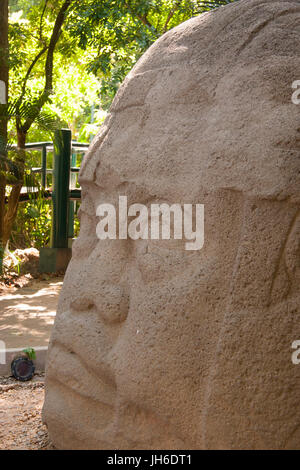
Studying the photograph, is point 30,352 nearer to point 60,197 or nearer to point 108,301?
point 108,301

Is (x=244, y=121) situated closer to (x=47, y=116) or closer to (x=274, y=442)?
(x=274, y=442)

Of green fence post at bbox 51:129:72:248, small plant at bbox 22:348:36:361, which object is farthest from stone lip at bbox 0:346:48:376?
green fence post at bbox 51:129:72:248

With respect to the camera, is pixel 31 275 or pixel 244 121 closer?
pixel 244 121

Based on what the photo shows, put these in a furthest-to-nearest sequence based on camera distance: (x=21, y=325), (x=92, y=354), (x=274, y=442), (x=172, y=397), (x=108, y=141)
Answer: (x=21, y=325)
(x=108, y=141)
(x=92, y=354)
(x=172, y=397)
(x=274, y=442)

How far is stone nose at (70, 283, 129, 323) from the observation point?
7.18ft

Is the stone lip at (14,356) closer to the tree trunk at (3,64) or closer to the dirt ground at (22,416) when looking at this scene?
the dirt ground at (22,416)

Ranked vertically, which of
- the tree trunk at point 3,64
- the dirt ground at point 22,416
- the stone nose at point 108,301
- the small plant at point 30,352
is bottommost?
the dirt ground at point 22,416

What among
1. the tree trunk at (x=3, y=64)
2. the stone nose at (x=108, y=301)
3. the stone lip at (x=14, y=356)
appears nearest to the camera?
the stone nose at (x=108, y=301)

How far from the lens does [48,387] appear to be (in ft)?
8.15

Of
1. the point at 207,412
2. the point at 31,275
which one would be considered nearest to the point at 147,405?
the point at 207,412

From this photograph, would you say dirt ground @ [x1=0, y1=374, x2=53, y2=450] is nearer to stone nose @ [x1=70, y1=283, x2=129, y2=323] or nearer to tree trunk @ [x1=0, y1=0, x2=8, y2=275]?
stone nose @ [x1=70, y1=283, x2=129, y2=323]

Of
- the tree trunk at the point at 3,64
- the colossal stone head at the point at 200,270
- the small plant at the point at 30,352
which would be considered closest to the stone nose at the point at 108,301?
the colossal stone head at the point at 200,270

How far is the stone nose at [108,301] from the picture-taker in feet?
7.18

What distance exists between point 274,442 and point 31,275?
6792 mm
